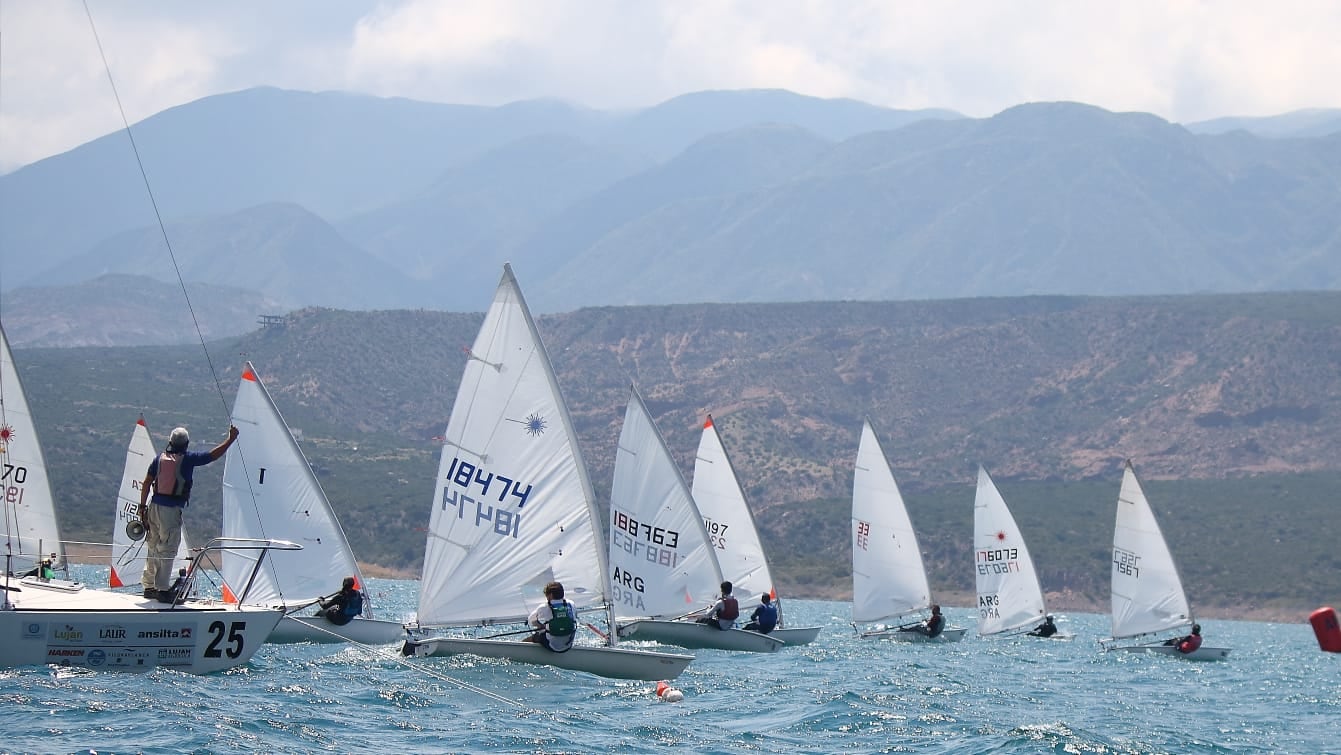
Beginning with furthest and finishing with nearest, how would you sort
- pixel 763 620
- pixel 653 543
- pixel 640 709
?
pixel 763 620 → pixel 653 543 → pixel 640 709

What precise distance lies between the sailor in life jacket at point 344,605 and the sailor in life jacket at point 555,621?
290 inches

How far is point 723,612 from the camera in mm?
37719

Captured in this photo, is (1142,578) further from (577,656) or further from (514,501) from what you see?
(514,501)

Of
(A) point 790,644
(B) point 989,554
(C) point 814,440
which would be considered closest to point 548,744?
(A) point 790,644

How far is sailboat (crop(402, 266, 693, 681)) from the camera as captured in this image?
27672mm

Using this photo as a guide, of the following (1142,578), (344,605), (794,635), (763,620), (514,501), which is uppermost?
(514,501)

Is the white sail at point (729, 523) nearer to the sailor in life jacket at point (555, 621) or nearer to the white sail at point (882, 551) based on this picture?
the white sail at point (882, 551)

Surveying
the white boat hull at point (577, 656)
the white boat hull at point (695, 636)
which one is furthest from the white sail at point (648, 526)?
the white boat hull at point (577, 656)

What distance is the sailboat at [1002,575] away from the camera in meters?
53.6

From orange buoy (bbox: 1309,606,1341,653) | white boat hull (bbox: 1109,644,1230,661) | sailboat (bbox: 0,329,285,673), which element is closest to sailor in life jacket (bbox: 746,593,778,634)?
white boat hull (bbox: 1109,644,1230,661)

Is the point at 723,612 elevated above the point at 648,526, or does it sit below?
below

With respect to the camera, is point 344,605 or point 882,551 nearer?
point 344,605

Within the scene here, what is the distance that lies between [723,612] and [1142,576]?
19.4 m

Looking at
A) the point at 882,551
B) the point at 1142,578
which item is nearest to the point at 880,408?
the point at 1142,578
